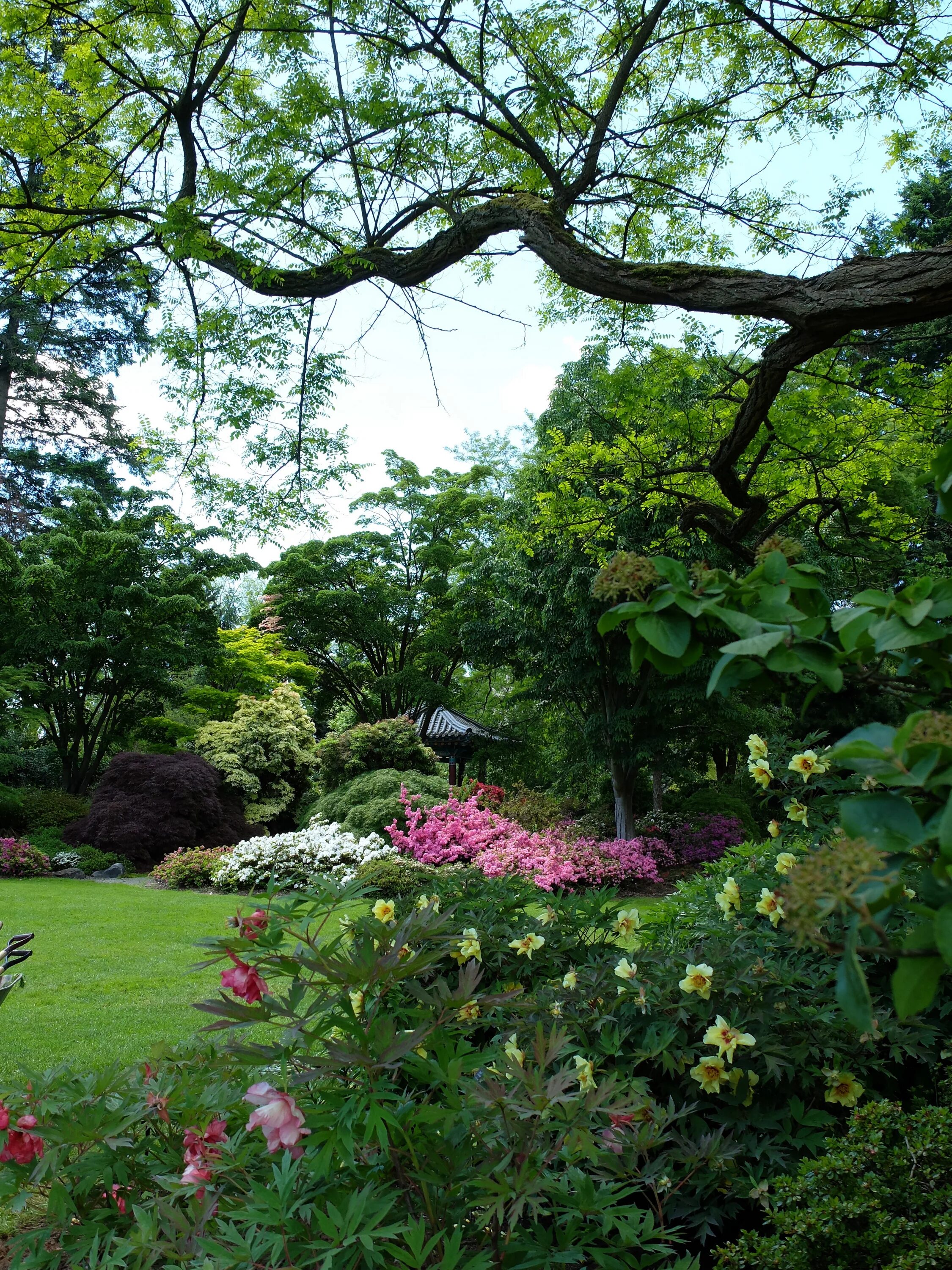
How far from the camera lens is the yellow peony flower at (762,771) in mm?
2639

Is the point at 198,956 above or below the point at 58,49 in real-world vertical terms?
below

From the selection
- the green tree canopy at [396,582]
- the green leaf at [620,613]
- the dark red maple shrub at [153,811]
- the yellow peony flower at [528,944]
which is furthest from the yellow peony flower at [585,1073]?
the green tree canopy at [396,582]

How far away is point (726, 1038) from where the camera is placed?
181 cm

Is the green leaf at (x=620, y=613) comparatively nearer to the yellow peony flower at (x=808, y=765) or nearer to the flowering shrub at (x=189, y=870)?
the yellow peony flower at (x=808, y=765)

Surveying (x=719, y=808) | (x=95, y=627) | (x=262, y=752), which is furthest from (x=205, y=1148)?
(x=95, y=627)

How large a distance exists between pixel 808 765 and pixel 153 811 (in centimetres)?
1063

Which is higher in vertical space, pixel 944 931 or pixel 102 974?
pixel 944 931

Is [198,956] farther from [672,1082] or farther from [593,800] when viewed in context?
[593,800]

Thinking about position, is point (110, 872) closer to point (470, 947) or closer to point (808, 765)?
point (470, 947)

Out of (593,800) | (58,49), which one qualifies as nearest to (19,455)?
(593,800)

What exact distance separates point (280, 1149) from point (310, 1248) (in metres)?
0.24

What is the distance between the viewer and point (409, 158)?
13.8 ft

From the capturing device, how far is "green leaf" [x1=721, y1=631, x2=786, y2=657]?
27.2 inches

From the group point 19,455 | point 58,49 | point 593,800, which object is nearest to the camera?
point 58,49
